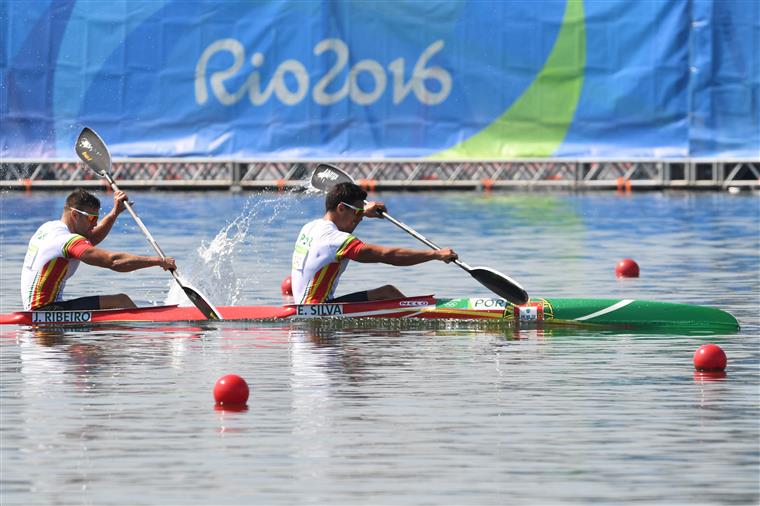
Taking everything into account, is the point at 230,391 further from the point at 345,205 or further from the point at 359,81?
the point at 359,81

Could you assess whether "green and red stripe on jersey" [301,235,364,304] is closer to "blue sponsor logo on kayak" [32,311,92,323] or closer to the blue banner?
"blue sponsor logo on kayak" [32,311,92,323]

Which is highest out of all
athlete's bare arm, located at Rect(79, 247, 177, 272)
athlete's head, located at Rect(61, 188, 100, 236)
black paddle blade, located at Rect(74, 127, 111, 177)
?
black paddle blade, located at Rect(74, 127, 111, 177)

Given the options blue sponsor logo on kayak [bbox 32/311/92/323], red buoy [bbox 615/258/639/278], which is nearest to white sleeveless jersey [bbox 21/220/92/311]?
blue sponsor logo on kayak [bbox 32/311/92/323]

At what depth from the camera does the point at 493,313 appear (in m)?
18.3

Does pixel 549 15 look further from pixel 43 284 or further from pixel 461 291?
pixel 43 284

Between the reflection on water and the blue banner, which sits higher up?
the blue banner

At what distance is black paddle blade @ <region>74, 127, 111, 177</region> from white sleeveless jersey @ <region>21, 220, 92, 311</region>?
3.57 m

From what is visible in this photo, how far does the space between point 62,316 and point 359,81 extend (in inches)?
871

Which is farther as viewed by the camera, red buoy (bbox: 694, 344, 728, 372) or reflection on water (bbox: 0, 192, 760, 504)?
red buoy (bbox: 694, 344, 728, 372)

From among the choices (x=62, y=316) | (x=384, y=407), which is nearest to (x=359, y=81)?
(x=62, y=316)

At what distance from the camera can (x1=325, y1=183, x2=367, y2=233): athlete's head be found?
18.2 metres

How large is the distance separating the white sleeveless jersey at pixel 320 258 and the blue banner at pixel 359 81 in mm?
21397

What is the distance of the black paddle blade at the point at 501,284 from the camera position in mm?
18594

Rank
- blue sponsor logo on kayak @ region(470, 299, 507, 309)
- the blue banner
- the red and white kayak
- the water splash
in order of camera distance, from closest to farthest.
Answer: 1. the red and white kayak
2. blue sponsor logo on kayak @ region(470, 299, 507, 309)
3. the water splash
4. the blue banner
